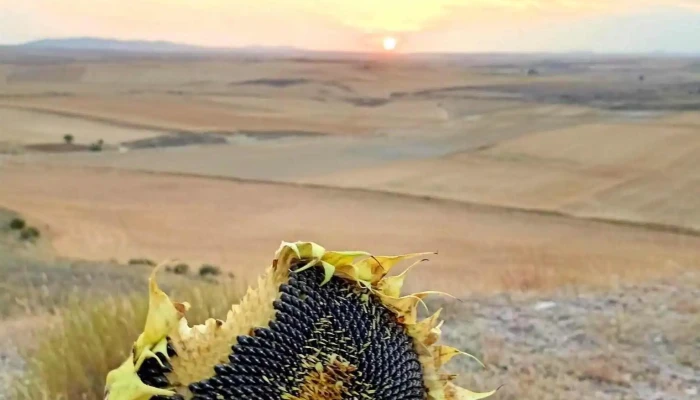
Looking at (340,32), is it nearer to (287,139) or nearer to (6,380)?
(287,139)

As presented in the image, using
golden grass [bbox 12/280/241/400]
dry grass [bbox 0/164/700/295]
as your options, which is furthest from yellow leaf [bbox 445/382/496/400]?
dry grass [bbox 0/164/700/295]

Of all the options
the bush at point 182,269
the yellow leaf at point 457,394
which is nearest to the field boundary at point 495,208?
the bush at point 182,269

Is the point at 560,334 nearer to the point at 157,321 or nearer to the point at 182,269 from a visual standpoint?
the point at 182,269

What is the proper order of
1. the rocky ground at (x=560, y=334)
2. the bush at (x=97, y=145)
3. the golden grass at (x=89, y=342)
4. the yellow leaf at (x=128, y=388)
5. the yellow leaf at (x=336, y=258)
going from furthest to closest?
the bush at (x=97, y=145) → the rocky ground at (x=560, y=334) → the golden grass at (x=89, y=342) → the yellow leaf at (x=336, y=258) → the yellow leaf at (x=128, y=388)

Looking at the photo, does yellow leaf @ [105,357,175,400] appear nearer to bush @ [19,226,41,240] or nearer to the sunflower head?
the sunflower head

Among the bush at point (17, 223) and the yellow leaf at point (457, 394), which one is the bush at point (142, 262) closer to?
the bush at point (17, 223)

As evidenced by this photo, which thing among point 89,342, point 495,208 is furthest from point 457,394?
point 495,208

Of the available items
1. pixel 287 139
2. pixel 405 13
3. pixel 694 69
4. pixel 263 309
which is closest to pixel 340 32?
pixel 405 13
